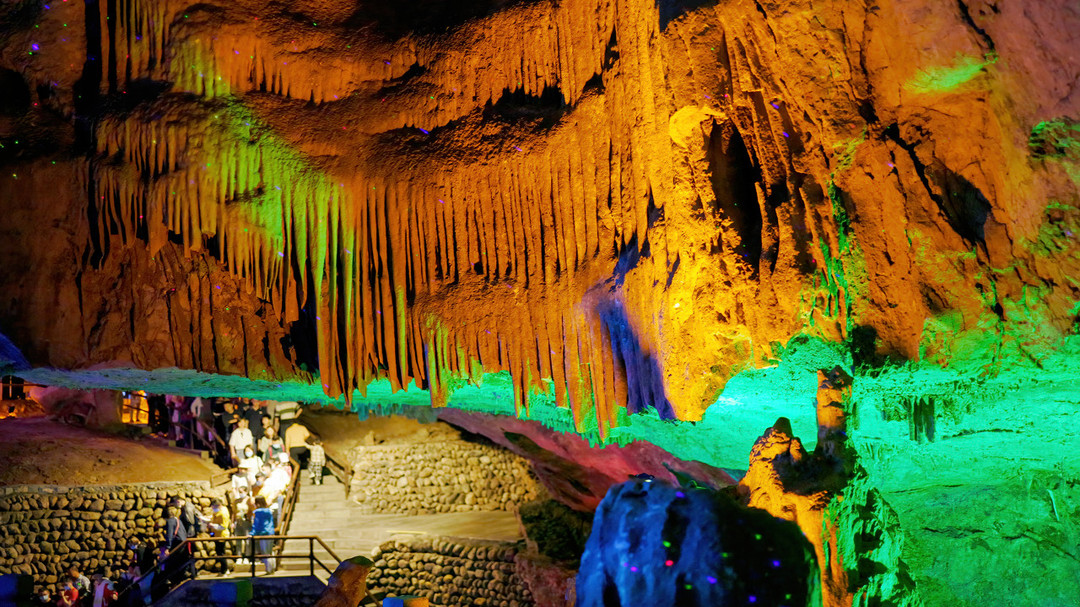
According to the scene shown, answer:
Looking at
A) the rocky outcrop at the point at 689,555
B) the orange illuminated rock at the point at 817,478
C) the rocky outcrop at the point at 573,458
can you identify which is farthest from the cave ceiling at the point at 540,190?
the rocky outcrop at the point at 573,458

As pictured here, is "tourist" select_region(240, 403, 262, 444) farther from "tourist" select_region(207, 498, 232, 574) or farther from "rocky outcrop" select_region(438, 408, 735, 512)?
"rocky outcrop" select_region(438, 408, 735, 512)

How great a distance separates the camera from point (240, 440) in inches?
614

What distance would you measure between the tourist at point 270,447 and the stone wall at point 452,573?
294cm

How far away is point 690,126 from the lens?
5.20m

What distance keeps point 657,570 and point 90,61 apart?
6.96 metres

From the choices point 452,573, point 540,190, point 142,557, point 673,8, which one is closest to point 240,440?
point 142,557

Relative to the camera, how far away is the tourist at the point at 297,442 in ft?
55.5

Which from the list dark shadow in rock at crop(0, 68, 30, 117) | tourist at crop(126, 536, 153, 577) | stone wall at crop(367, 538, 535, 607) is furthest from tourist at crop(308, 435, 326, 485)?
dark shadow in rock at crop(0, 68, 30, 117)

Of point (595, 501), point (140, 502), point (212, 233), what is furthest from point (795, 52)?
Answer: point (140, 502)

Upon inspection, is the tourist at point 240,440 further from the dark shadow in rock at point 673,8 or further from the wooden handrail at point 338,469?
the dark shadow in rock at point 673,8

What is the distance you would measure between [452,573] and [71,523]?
6495mm

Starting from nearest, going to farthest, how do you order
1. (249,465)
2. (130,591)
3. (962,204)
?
(962,204) < (130,591) < (249,465)

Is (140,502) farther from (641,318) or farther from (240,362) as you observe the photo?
(641,318)

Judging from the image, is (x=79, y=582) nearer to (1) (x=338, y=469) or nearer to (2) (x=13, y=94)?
(1) (x=338, y=469)
